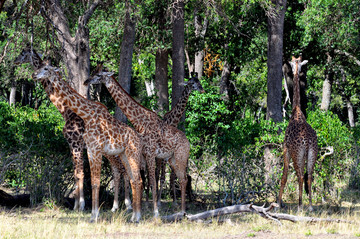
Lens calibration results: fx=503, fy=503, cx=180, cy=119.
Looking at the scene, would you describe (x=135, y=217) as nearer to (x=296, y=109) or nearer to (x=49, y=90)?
(x=49, y=90)

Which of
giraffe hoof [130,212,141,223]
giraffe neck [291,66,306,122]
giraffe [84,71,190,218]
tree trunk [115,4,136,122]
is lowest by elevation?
giraffe hoof [130,212,141,223]

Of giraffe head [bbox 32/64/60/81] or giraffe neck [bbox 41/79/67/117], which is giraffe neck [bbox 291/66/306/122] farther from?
giraffe head [bbox 32/64/60/81]

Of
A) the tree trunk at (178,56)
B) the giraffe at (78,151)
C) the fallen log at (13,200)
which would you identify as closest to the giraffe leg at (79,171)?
the giraffe at (78,151)

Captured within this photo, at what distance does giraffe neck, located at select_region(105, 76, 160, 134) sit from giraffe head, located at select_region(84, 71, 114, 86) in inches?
7.0

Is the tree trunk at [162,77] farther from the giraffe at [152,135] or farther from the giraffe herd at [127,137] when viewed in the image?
the giraffe at [152,135]

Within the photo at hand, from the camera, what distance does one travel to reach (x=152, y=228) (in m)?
8.98

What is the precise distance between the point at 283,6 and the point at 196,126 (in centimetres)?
437

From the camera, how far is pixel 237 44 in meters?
17.9

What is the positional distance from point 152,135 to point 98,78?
160cm

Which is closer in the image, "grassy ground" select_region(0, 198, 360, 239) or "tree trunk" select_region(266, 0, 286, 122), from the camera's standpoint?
"grassy ground" select_region(0, 198, 360, 239)

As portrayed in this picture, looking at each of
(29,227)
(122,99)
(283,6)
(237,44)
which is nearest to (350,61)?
(237,44)

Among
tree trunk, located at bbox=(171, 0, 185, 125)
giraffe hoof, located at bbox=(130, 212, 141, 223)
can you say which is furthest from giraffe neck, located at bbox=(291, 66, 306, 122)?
giraffe hoof, located at bbox=(130, 212, 141, 223)

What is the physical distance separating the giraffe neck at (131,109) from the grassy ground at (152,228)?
6.34 feet

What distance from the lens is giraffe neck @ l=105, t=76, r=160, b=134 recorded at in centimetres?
1039
